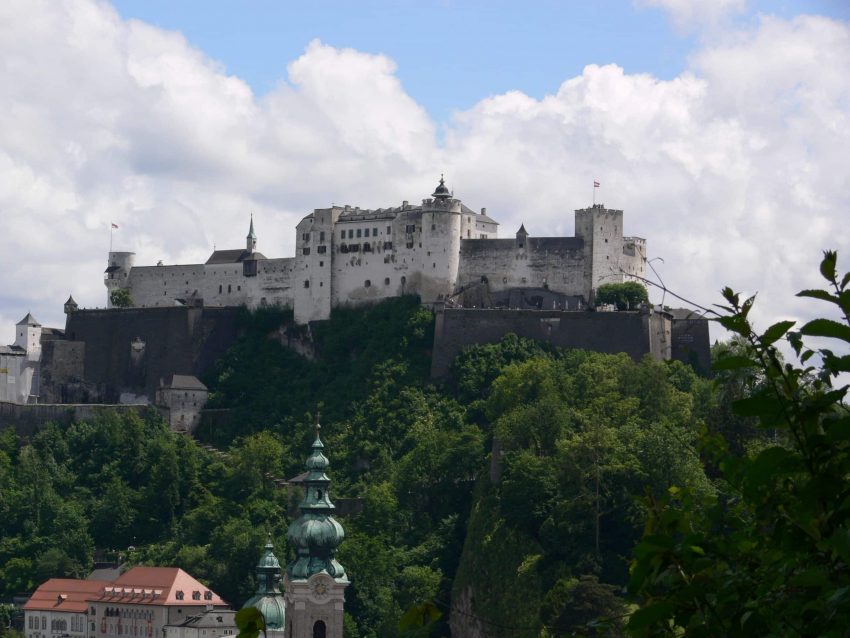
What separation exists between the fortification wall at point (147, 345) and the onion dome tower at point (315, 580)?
3272 cm

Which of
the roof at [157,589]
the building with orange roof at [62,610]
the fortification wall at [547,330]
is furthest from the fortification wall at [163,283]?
the roof at [157,589]

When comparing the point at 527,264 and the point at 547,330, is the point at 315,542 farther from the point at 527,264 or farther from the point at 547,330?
the point at 527,264

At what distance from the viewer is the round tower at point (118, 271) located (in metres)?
96.3

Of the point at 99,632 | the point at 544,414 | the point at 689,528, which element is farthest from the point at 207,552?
the point at 689,528

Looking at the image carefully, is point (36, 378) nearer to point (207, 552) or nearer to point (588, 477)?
point (207, 552)

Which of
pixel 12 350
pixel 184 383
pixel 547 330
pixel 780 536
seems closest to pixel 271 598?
pixel 547 330

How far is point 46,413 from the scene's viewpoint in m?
90.0

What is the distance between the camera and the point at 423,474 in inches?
2928

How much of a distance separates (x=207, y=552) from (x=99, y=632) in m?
6.07

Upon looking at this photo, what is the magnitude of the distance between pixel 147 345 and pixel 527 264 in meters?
20.5

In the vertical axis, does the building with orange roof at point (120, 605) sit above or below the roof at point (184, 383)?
below

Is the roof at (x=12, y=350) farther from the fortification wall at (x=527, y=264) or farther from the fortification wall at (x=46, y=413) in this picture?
the fortification wall at (x=527, y=264)

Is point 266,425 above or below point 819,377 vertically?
above

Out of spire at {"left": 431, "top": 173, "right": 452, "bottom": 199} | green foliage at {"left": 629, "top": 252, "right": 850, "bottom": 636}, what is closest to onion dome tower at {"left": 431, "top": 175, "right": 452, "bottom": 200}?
spire at {"left": 431, "top": 173, "right": 452, "bottom": 199}
